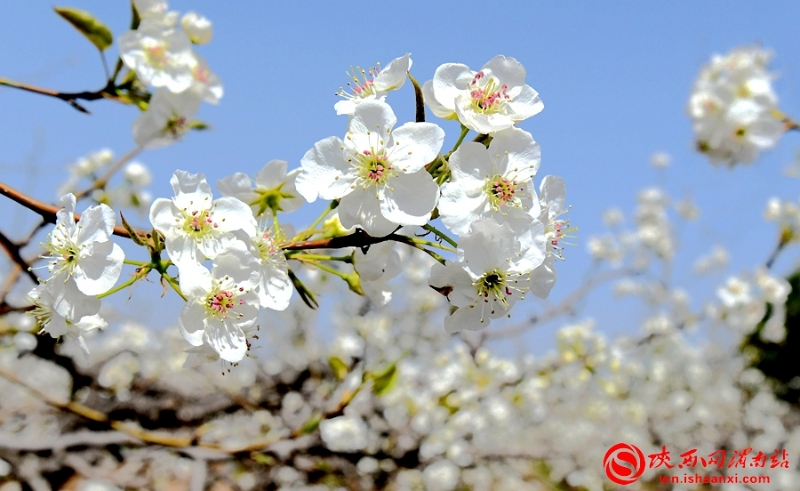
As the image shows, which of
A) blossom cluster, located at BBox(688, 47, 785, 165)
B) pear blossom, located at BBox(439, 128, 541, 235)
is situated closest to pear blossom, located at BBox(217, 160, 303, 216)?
pear blossom, located at BBox(439, 128, 541, 235)

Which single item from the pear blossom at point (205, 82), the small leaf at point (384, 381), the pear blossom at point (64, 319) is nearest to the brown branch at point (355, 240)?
the pear blossom at point (64, 319)

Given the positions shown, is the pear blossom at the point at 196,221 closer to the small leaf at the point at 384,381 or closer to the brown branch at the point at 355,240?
the brown branch at the point at 355,240

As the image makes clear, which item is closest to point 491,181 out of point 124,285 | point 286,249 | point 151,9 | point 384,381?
point 286,249

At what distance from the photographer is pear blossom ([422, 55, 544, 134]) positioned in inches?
30.0

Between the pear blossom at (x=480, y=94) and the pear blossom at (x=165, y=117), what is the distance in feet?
2.69

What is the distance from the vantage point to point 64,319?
2.58 feet

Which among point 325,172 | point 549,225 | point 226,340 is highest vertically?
point 549,225

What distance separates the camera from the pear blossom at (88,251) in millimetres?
737

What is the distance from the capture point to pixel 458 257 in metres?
0.72

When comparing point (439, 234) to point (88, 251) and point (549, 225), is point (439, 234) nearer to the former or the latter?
point (549, 225)

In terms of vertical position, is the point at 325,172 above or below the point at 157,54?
below

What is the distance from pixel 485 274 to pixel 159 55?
0.97 metres

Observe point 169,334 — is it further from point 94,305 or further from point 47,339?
point 94,305

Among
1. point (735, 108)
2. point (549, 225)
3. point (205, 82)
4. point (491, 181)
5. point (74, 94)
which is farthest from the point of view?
point (735, 108)
